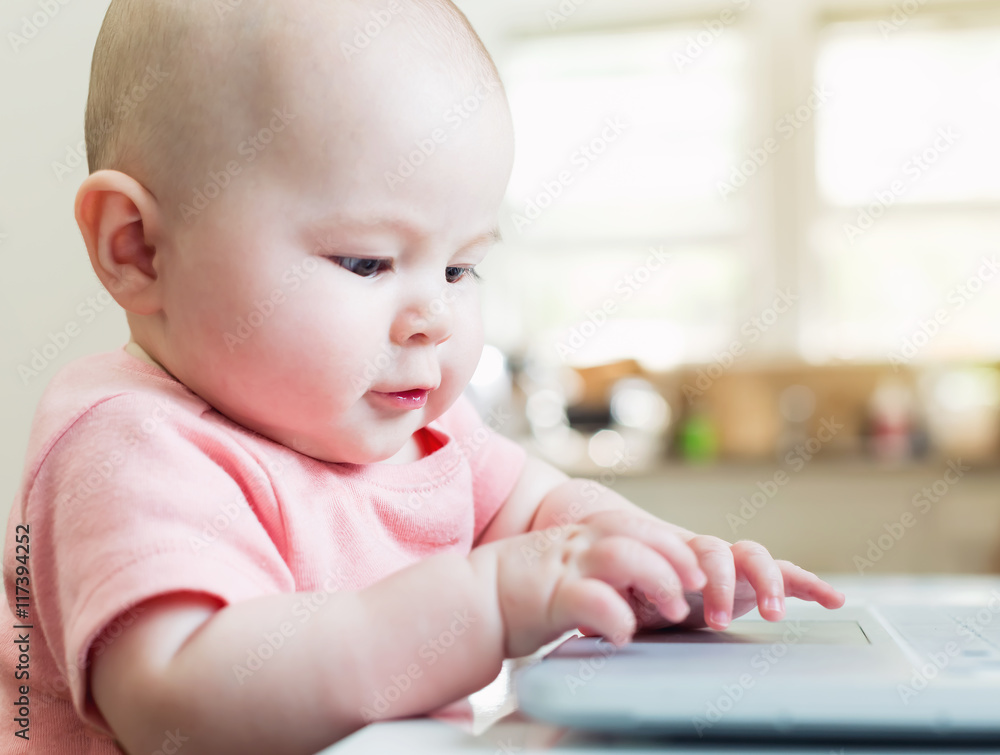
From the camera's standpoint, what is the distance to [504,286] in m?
4.12

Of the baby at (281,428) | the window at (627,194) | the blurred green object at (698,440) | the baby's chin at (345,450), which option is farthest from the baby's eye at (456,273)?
the window at (627,194)

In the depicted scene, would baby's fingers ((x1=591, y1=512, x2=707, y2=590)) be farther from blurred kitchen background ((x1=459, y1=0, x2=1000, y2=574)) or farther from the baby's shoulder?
blurred kitchen background ((x1=459, y1=0, x2=1000, y2=574))

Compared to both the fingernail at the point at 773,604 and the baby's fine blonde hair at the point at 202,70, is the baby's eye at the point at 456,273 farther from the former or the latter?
the fingernail at the point at 773,604

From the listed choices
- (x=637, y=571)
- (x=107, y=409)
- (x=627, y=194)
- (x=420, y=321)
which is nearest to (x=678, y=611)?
(x=637, y=571)

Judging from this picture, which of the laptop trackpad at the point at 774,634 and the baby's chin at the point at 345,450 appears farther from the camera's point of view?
the baby's chin at the point at 345,450

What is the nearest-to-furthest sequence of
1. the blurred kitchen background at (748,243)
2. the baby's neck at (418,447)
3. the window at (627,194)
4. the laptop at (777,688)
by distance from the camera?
1. the laptop at (777,688)
2. the baby's neck at (418,447)
3. the blurred kitchen background at (748,243)
4. the window at (627,194)

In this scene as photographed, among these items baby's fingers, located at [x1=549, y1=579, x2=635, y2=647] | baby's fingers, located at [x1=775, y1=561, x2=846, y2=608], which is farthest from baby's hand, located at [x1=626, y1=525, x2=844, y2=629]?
baby's fingers, located at [x1=549, y1=579, x2=635, y2=647]

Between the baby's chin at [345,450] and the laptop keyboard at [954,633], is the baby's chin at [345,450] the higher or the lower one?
the higher one

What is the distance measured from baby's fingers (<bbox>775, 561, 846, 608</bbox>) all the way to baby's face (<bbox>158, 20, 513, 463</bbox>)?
0.26 meters

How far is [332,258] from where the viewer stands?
1.88ft

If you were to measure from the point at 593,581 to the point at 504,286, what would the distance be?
12.2ft

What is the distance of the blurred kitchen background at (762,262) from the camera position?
Answer: 11.7 feet

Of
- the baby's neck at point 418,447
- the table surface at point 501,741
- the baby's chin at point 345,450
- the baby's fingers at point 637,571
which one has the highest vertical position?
the baby's chin at point 345,450

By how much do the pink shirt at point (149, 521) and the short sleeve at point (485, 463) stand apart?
10cm
